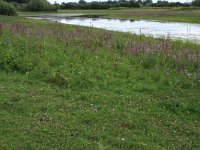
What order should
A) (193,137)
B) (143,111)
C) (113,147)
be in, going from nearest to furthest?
1. (113,147)
2. (193,137)
3. (143,111)

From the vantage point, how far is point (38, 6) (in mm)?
85188

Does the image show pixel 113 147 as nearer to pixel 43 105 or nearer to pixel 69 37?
pixel 43 105

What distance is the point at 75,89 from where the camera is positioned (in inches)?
343

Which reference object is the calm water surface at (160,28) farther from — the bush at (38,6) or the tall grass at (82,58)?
the bush at (38,6)

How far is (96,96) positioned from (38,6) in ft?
261

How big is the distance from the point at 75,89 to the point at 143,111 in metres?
1.96

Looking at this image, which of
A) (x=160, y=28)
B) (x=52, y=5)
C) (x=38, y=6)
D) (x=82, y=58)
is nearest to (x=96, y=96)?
(x=82, y=58)

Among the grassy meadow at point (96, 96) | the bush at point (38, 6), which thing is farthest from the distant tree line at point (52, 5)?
the grassy meadow at point (96, 96)

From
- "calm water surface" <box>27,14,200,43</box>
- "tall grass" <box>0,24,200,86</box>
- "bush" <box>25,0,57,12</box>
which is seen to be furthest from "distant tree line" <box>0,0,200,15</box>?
"tall grass" <box>0,24,200,86</box>

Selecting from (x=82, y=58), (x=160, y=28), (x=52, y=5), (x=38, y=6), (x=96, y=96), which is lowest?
(x=160, y=28)

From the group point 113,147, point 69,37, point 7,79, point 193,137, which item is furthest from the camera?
point 69,37

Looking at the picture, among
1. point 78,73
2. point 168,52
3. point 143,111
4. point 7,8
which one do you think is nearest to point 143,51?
point 168,52

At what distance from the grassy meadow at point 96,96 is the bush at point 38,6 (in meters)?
72.4

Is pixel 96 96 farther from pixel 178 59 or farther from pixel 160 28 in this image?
pixel 160 28
